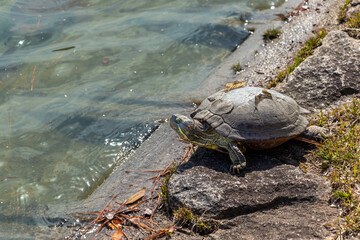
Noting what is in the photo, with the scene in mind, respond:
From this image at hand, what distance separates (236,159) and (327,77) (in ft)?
7.65

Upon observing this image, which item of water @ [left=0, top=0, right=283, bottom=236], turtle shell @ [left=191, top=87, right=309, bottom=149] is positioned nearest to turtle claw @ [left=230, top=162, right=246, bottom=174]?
turtle shell @ [left=191, top=87, right=309, bottom=149]

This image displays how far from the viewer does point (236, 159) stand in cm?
370

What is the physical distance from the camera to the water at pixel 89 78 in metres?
5.02

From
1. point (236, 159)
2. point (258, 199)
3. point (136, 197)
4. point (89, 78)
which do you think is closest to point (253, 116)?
point (236, 159)

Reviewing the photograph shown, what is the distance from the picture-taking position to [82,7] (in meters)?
9.41

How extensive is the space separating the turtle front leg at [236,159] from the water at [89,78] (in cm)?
206

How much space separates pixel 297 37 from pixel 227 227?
16.8ft

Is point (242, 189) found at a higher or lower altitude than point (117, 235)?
higher

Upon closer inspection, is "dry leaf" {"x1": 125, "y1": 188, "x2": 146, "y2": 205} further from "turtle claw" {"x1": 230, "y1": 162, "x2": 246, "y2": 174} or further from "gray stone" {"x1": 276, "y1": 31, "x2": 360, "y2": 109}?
"gray stone" {"x1": 276, "y1": 31, "x2": 360, "y2": 109}

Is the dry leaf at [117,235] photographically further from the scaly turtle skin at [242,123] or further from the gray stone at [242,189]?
the scaly turtle skin at [242,123]

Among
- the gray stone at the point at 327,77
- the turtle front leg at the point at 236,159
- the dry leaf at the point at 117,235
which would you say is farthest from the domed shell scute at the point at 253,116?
the dry leaf at the point at 117,235

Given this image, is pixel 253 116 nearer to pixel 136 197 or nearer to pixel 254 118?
pixel 254 118

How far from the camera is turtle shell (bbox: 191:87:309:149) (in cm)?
372

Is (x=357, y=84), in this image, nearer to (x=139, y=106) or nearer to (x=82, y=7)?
(x=139, y=106)
